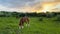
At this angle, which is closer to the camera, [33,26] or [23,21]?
[23,21]

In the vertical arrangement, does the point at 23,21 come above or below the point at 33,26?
above

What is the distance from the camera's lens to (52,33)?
211 inches

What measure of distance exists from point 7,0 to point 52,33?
1.63 metres

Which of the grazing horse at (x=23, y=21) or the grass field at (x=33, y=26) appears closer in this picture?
the grass field at (x=33, y=26)

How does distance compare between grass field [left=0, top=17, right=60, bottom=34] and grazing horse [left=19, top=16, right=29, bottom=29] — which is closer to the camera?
grass field [left=0, top=17, right=60, bottom=34]

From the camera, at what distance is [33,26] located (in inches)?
232

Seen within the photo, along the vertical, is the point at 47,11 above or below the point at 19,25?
above

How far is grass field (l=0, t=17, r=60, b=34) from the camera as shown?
533cm

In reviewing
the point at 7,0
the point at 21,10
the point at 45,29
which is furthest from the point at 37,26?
the point at 7,0

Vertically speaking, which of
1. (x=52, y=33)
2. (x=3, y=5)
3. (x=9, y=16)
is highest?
(x=3, y=5)

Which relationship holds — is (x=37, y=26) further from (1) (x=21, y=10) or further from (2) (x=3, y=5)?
(2) (x=3, y=5)

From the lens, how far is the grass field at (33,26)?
5333 millimetres

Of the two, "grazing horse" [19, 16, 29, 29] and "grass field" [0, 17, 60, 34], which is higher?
"grazing horse" [19, 16, 29, 29]

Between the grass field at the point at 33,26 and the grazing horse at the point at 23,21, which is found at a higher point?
the grazing horse at the point at 23,21
